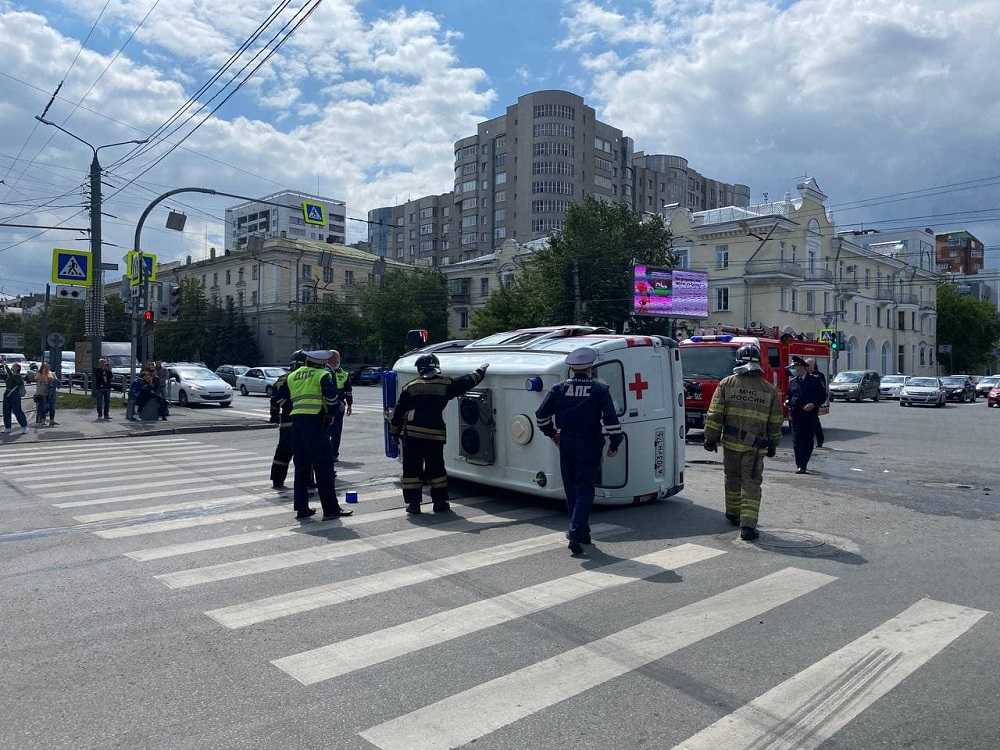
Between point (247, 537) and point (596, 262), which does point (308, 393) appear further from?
point (596, 262)

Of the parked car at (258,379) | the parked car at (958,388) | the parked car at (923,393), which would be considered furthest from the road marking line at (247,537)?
the parked car at (958,388)

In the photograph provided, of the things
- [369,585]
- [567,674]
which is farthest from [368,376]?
[567,674]

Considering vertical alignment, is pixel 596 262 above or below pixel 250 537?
above

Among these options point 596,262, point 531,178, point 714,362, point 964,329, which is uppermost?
point 531,178

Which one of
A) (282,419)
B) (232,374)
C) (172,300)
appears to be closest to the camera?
(282,419)

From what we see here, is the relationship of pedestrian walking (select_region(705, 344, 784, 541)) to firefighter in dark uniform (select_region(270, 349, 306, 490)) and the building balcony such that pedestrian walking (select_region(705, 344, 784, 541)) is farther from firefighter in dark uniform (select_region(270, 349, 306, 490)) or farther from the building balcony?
the building balcony

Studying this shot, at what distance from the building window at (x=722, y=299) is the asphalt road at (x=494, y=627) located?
46.7 m

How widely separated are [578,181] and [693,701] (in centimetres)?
9456

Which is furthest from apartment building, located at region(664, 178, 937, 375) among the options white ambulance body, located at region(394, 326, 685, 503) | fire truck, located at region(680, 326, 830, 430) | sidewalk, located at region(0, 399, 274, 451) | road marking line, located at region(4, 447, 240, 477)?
white ambulance body, located at region(394, 326, 685, 503)

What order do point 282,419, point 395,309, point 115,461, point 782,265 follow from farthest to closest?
point 395,309 → point 782,265 → point 115,461 → point 282,419

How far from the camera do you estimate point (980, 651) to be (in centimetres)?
466

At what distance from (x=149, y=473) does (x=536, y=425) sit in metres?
6.82

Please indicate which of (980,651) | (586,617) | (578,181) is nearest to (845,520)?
(980,651)

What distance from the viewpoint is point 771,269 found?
5241 centimetres
